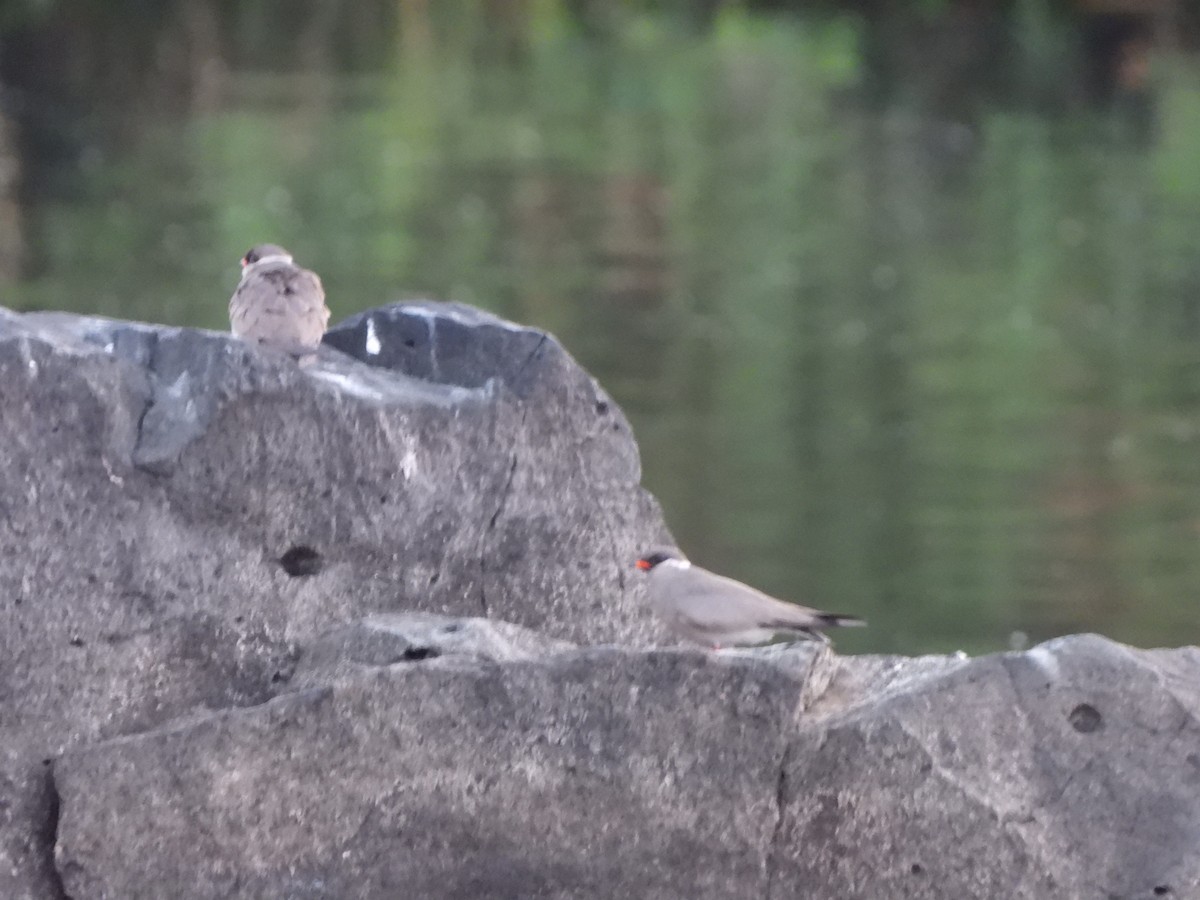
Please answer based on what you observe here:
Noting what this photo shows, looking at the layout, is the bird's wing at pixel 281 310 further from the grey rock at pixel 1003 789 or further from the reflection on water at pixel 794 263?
the reflection on water at pixel 794 263

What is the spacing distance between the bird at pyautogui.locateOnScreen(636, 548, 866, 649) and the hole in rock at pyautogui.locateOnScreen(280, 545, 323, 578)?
0.74 metres

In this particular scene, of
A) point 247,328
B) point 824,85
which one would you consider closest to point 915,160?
point 824,85

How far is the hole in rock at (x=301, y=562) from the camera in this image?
538cm

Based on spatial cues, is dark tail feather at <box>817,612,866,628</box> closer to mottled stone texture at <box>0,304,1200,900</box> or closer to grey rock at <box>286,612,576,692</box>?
mottled stone texture at <box>0,304,1200,900</box>

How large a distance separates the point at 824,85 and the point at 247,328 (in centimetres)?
3170

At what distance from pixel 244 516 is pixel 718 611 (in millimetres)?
1043

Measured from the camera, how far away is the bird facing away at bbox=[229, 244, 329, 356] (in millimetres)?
5758

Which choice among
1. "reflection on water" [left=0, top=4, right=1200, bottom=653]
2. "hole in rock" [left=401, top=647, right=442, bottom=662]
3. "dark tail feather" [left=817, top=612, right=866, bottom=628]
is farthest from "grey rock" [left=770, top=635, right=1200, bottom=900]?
"reflection on water" [left=0, top=4, right=1200, bottom=653]

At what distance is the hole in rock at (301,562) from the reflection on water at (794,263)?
782 centimetres

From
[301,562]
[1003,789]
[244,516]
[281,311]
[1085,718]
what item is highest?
[281,311]

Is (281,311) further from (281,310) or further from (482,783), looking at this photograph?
(482,783)

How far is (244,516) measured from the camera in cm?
532

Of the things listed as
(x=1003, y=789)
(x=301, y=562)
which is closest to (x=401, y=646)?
(x=301, y=562)

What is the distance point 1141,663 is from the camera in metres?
5.07
